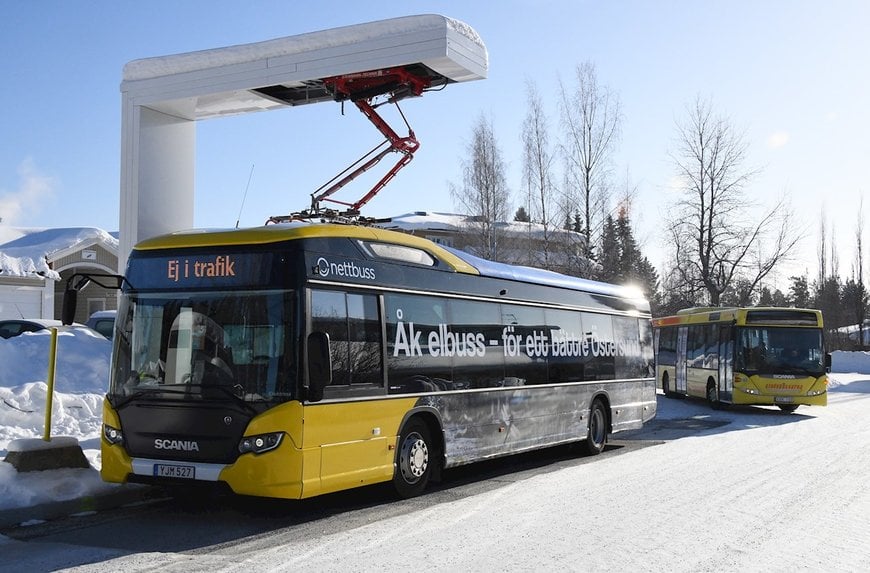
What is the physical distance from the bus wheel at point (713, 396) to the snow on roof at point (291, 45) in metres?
16.6

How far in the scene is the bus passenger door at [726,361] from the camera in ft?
82.5

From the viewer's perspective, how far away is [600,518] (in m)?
8.84

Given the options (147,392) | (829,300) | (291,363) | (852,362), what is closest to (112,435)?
(147,392)

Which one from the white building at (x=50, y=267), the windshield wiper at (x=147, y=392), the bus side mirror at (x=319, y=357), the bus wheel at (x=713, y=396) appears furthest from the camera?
the white building at (x=50, y=267)

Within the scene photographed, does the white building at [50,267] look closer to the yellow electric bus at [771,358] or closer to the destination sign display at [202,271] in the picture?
the yellow electric bus at [771,358]

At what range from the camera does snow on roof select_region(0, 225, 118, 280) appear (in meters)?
33.7

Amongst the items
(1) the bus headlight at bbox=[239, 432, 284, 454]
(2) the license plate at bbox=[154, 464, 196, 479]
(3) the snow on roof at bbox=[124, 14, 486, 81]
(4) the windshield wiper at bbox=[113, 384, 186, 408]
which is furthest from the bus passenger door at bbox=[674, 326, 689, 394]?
(2) the license plate at bbox=[154, 464, 196, 479]

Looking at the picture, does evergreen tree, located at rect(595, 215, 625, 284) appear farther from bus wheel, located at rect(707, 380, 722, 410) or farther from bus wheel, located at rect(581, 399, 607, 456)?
bus wheel, located at rect(581, 399, 607, 456)

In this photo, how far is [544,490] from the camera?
10859 millimetres

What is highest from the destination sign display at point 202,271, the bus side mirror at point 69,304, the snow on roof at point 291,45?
the snow on roof at point 291,45

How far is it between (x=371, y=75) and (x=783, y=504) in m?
8.28

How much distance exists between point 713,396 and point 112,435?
2130 centimetres

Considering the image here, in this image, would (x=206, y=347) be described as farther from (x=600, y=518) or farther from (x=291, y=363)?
(x=600, y=518)

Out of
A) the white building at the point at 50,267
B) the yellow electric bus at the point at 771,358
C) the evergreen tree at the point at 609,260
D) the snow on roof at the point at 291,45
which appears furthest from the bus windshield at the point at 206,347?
the evergreen tree at the point at 609,260
